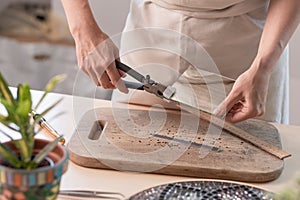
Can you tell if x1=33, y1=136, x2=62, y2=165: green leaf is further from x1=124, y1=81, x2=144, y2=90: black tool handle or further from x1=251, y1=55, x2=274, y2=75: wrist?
x1=251, y1=55, x2=274, y2=75: wrist

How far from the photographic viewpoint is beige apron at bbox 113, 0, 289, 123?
1491 mm

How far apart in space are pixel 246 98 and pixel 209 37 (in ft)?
0.83

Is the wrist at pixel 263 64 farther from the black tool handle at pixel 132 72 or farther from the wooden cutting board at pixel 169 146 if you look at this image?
the black tool handle at pixel 132 72

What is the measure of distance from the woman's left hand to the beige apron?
0.67ft

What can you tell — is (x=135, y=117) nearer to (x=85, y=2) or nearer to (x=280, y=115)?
(x=85, y=2)

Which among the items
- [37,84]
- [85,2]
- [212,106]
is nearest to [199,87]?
[212,106]

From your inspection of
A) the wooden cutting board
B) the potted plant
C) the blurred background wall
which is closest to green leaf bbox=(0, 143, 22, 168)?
the potted plant

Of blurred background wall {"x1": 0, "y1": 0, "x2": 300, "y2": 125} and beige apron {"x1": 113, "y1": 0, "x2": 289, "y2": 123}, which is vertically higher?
beige apron {"x1": 113, "y1": 0, "x2": 289, "y2": 123}

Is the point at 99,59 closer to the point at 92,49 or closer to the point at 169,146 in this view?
the point at 92,49

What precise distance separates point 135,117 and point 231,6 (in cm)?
37

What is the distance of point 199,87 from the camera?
4.92 feet

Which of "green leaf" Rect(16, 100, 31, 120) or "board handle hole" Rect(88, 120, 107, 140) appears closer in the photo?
"green leaf" Rect(16, 100, 31, 120)

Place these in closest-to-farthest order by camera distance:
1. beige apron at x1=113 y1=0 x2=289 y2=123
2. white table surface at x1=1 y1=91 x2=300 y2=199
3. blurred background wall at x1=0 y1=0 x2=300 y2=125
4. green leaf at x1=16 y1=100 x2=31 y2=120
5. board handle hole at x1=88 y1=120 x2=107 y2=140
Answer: green leaf at x1=16 y1=100 x2=31 y2=120 → white table surface at x1=1 y1=91 x2=300 y2=199 → board handle hole at x1=88 y1=120 x2=107 y2=140 → beige apron at x1=113 y1=0 x2=289 y2=123 → blurred background wall at x1=0 y1=0 x2=300 y2=125

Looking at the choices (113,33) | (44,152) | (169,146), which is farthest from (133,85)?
(113,33)
